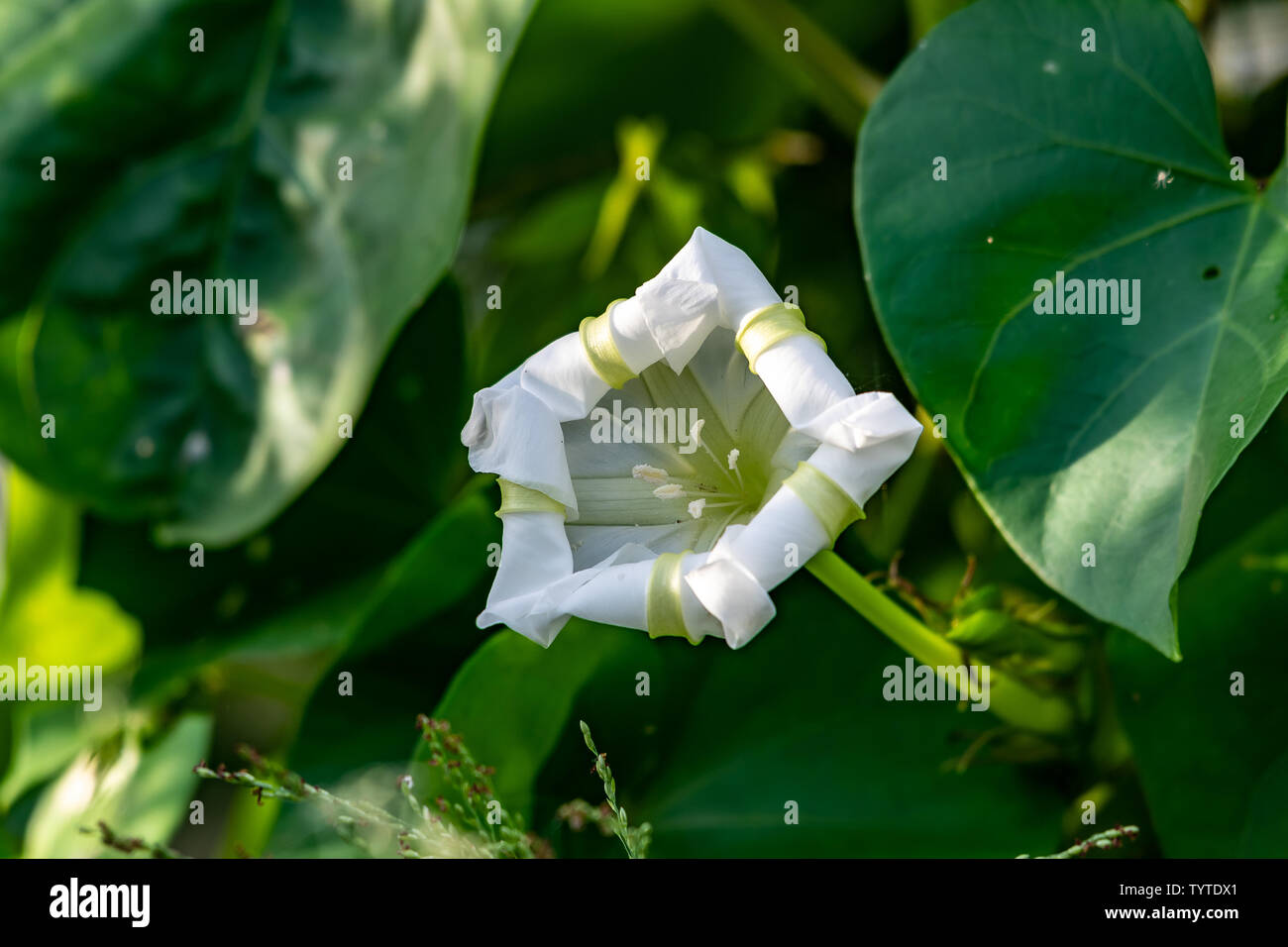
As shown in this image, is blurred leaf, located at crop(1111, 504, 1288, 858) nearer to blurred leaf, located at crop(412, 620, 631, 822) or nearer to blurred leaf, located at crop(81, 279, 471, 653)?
blurred leaf, located at crop(412, 620, 631, 822)

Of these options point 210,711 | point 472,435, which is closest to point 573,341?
point 472,435

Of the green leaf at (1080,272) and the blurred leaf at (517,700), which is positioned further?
the blurred leaf at (517,700)

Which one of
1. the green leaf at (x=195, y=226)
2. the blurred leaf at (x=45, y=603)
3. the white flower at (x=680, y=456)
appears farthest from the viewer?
the blurred leaf at (x=45, y=603)

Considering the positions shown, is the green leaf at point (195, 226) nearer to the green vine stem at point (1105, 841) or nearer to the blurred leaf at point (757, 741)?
the blurred leaf at point (757, 741)

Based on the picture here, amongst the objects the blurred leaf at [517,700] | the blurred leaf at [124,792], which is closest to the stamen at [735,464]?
the blurred leaf at [517,700]

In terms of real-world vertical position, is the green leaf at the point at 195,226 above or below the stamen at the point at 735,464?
above

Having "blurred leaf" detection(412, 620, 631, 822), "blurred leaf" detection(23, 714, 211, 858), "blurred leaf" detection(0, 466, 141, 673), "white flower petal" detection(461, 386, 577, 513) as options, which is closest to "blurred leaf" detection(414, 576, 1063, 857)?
"blurred leaf" detection(412, 620, 631, 822)

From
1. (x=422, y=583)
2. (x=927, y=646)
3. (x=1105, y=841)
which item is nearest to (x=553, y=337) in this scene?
(x=422, y=583)
